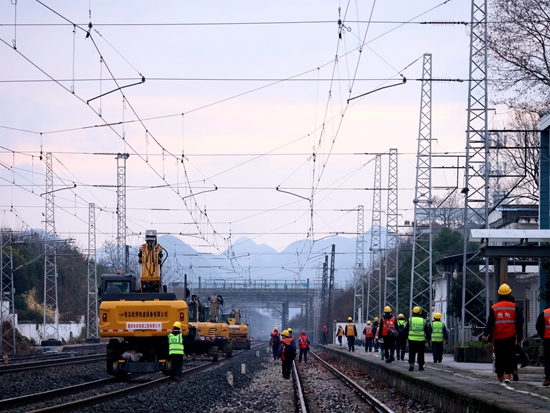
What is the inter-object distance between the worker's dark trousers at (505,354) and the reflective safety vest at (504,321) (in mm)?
115

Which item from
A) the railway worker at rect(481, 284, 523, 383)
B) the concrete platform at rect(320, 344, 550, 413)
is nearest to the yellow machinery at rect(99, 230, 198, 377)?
the concrete platform at rect(320, 344, 550, 413)

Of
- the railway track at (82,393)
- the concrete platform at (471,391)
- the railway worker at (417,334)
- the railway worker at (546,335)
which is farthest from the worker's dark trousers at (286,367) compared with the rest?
the railway worker at (546,335)

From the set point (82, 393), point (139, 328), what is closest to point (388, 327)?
point (139, 328)

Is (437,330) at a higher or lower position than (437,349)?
higher

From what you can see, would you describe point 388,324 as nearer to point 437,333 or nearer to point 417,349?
point 437,333

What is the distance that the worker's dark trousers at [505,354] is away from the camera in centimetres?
1652

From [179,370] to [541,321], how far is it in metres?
12.6

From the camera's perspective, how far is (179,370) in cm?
2622

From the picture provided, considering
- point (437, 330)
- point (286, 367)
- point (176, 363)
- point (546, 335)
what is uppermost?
point (546, 335)

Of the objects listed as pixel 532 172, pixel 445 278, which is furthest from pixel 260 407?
pixel 532 172

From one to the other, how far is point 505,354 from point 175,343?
10431 mm

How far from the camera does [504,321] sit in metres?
16.4

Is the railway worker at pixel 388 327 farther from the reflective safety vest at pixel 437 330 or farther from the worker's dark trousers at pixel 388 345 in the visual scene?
the reflective safety vest at pixel 437 330

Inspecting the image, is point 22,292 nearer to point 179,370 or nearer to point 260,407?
point 179,370
